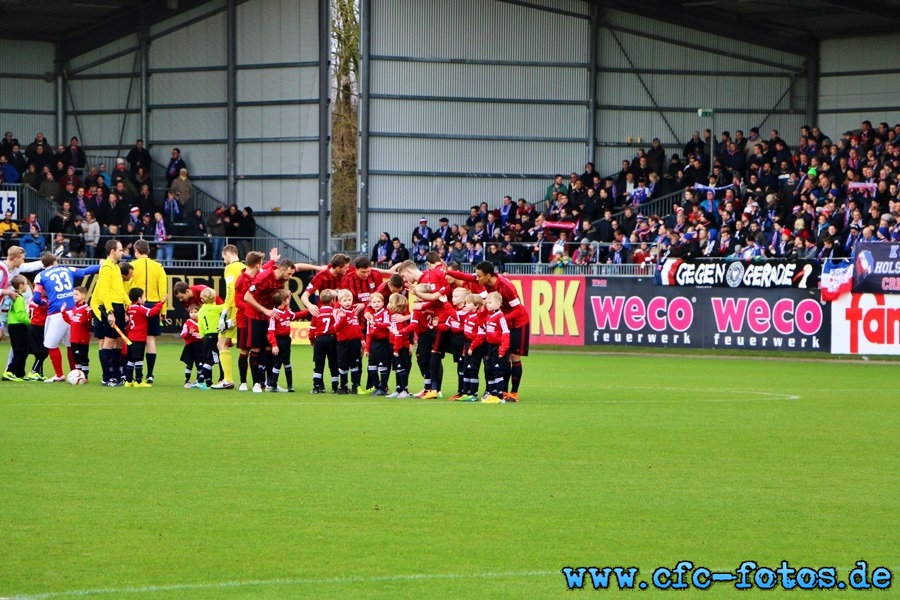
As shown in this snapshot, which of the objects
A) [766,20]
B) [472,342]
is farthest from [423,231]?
[472,342]

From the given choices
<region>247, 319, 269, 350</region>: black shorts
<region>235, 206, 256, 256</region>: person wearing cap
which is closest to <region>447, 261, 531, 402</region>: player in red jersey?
<region>247, 319, 269, 350</region>: black shorts

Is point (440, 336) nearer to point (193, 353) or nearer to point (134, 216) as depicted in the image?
point (193, 353)

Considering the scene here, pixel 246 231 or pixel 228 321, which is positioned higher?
pixel 246 231

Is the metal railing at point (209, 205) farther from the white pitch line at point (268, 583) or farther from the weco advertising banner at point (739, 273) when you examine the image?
the white pitch line at point (268, 583)

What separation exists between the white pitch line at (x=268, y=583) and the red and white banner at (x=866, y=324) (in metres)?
26.0

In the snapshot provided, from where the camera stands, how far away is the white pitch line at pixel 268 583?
25.5 feet

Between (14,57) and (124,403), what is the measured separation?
34.8m

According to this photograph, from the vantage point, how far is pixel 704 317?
3550 centimetres

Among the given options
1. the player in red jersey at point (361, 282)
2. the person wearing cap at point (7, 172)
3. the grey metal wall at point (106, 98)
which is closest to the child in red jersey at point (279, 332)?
the player in red jersey at point (361, 282)

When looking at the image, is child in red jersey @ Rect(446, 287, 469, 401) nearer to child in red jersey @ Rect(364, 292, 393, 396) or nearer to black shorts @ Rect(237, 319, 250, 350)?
child in red jersey @ Rect(364, 292, 393, 396)

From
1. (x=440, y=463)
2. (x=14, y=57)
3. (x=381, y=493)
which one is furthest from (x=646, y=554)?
(x=14, y=57)

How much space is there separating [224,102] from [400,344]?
30.0 metres

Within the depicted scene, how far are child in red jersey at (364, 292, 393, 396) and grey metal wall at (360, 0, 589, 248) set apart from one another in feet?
86.6

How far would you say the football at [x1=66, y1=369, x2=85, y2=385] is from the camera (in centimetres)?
2259
